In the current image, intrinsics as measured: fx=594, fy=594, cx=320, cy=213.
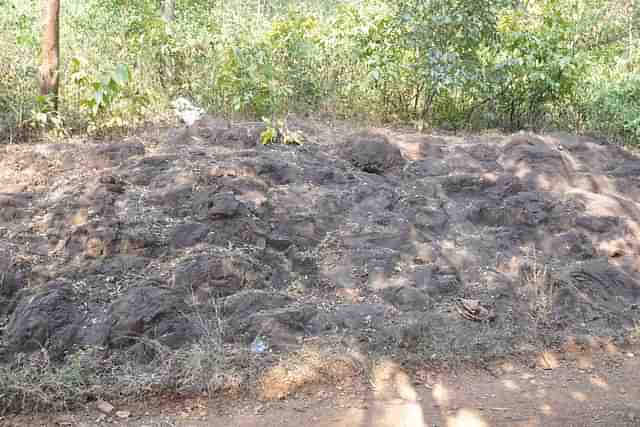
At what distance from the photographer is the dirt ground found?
3.28 meters

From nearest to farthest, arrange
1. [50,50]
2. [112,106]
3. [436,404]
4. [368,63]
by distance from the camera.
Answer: [436,404] → [50,50] → [112,106] → [368,63]

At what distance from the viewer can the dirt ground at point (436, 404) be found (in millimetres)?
3275

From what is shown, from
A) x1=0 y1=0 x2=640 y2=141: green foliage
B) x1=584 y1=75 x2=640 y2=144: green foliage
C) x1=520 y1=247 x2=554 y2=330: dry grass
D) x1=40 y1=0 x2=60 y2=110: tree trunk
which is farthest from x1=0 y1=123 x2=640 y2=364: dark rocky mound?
x1=584 y1=75 x2=640 y2=144: green foliage

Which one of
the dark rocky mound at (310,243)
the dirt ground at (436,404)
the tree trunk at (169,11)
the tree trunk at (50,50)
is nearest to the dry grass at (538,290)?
the dark rocky mound at (310,243)

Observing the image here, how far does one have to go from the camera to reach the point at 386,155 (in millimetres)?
5988

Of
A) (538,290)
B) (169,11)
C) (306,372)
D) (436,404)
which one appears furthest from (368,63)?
(436,404)

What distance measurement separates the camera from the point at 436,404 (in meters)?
3.50

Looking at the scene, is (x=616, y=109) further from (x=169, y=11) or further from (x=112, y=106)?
(x=169, y=11)

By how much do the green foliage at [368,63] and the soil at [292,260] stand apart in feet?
3.26

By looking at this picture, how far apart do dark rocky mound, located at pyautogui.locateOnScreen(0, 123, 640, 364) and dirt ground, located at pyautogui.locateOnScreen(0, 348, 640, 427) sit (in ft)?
0.87

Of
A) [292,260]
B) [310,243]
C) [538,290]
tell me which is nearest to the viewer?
[538,290]

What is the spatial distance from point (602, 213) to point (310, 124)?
3258 mm

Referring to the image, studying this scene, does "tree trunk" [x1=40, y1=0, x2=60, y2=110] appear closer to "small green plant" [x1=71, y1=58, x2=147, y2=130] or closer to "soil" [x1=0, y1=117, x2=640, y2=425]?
"small green plant" [x1=71, y1=58, x2=147, y2=130]

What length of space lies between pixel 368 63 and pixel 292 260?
136 inches
